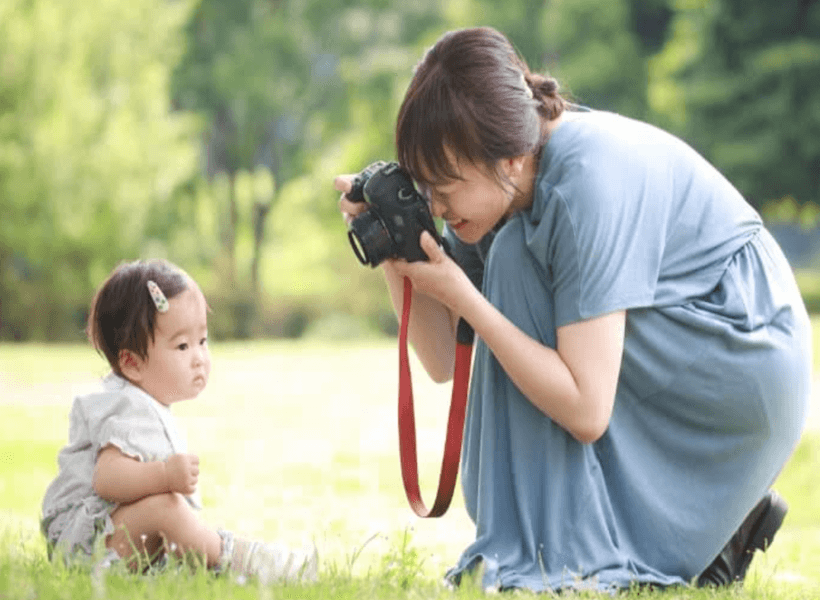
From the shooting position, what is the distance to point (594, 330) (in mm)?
3168

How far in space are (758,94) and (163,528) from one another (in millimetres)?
21433

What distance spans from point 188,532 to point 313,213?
28.0m

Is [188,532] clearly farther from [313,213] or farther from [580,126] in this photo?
[313,213]

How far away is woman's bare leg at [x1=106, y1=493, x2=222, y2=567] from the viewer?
3.18 m

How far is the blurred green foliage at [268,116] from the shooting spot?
21.9m

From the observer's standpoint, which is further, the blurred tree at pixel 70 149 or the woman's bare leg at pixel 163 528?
the blurred tree at pixel 70 149

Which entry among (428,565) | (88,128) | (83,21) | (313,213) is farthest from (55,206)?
(428,565)

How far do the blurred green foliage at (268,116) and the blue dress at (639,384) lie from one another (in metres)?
18.9

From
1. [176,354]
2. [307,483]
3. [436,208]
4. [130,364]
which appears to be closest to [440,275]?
[436,208]

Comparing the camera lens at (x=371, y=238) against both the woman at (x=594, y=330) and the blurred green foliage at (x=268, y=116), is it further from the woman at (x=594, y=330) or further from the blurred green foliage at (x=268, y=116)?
the blurred green foliage at (x=268, y=116)

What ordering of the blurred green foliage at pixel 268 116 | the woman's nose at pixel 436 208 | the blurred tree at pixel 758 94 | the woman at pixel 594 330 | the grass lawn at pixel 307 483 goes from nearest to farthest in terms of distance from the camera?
the grass lawn at pixel 307 483 < the woman at pixel 594 330 < the woman's nose at pixel 436 208 < the blurred green foliage at pixel 268 116 < the blurred tree at pixel 758 94

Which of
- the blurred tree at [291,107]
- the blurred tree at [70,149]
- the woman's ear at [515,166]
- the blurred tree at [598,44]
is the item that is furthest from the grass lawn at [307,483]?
the blurred tree at [291,107]

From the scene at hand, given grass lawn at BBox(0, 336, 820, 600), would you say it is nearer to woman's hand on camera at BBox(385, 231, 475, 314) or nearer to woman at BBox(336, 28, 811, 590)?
woman at BBox(336, 28, 811, 590)

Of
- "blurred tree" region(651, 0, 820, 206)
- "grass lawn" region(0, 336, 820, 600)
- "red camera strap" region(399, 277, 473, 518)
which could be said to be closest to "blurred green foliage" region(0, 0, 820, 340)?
"blurred tree" region(651, 0, 820, 206)
